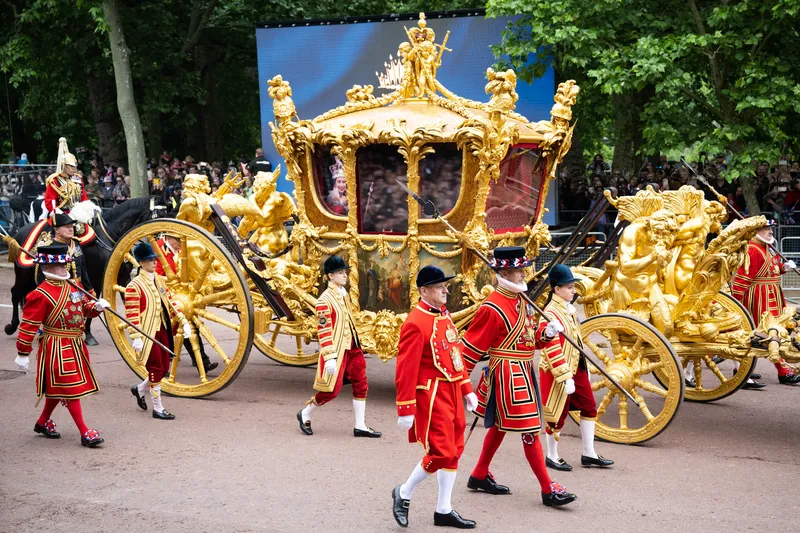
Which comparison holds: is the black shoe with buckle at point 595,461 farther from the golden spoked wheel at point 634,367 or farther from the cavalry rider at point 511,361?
the cavalry rider at point 511,361

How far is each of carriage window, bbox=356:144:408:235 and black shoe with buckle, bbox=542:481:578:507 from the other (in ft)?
11.1

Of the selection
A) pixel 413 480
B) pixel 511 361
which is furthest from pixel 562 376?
pixel 413 480

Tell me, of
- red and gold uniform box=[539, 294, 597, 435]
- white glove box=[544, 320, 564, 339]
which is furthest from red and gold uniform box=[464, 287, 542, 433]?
red and gold uniform box=[539, 294, 597, 435]

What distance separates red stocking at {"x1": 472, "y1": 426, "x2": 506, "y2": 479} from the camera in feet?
21.3

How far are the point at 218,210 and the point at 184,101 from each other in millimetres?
16516

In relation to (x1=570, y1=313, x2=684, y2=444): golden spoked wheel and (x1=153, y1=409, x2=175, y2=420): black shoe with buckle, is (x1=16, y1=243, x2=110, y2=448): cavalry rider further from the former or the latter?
(x1=570, y1=313, x2=684, y2=444): golden spoked wheel

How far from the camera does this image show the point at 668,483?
6902 millimetres

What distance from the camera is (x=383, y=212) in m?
9.22

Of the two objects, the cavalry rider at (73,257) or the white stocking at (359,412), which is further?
the cavalry rider at (73,257)

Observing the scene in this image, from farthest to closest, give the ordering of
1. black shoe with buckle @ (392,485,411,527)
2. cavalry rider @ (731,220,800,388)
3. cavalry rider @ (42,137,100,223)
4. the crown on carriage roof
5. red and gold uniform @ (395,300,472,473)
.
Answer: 1. cavalry rider @ (42,137,100,223)
2. cavalry rider @ (731,220,800,388)
3. the crown on carriage roof
4. black shoe with buckle @ (392,485,411,527)
5. red and gold uniform @ (395,300,472,473)

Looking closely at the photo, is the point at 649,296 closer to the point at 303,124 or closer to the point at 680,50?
the point at 303,124

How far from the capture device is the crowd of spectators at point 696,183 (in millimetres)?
15547

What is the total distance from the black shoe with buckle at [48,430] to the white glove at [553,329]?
4.17 metres

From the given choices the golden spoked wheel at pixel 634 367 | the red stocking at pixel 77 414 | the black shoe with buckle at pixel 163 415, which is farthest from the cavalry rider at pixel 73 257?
the golden spoked wheel at pixel 634 367
